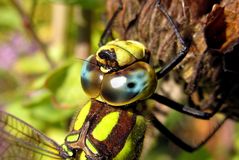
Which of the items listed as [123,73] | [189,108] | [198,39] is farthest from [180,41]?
[189,108]

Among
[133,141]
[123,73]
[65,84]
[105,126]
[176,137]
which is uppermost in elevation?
[65,84]

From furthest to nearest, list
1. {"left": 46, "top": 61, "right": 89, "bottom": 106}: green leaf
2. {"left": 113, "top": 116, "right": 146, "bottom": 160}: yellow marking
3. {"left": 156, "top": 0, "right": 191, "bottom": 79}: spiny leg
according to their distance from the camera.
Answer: {"left": 46, "top": 61, "right": 89, "bottom": 106}: green leaf → {"left": 113, "top": 116, "right": 146, "bottom": 160}: yellow marking → {"left": 156, "top": 0, "right": 191, "bottom": 79}: spiny leg

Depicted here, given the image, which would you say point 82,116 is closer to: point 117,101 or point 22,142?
point 117,101

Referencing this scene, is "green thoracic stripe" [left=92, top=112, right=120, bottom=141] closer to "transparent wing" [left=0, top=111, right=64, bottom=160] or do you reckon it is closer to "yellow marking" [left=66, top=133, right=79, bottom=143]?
"yellow marking" [left=66, top=133, right=79, bottom=143]

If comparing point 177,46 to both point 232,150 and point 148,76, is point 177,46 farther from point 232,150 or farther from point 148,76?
point 232,150

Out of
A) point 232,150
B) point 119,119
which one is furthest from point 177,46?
point 232,150

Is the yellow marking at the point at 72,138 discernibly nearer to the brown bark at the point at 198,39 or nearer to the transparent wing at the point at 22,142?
the transparent wing at the point at 22,142

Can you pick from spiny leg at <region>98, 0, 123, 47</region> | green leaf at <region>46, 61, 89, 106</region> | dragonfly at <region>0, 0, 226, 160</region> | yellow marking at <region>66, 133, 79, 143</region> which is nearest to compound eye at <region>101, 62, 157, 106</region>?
dragonfly at <region>0, 0, 226, 160</region>

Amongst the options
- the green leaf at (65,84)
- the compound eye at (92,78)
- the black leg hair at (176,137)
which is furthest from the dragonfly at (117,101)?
the green leaf at (65,84)
